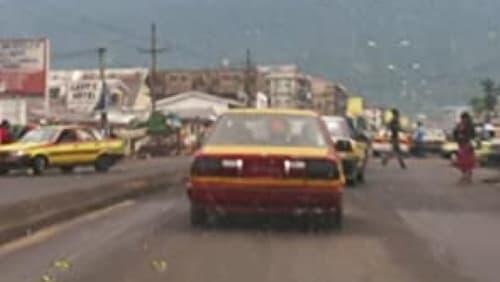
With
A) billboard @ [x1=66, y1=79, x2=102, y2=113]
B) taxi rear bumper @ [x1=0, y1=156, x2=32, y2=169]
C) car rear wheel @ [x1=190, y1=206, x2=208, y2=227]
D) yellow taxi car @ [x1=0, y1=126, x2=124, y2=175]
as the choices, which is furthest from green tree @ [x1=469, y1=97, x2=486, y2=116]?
car rear wheel @ [x1=190, y1=206, x2=208, y2=227]

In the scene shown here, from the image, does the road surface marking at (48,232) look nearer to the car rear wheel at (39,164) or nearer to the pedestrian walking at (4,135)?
the car rear wheel at (39,164)

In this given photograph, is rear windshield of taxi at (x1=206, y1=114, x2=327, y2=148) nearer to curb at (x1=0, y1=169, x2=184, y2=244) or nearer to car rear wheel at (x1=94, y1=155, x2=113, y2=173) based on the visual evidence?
curb at (x1=0, y1=169, x2=184, y2=244)

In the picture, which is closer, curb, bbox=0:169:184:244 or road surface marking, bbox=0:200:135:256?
road surface marking, bbox=0:200:135:256

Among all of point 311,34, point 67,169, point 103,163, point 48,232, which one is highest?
point 311,34

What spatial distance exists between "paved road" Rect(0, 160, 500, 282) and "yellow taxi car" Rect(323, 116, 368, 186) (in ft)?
18.0

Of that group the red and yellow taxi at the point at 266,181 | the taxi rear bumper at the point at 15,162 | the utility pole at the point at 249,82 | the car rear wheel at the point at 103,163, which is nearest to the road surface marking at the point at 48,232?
the red and yellow taxi at the point at 266,181

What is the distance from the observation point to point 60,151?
3794cm

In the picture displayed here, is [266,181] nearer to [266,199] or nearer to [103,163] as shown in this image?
[266,199]

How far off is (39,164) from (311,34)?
477 ft

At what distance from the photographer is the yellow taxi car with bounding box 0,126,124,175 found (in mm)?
37156

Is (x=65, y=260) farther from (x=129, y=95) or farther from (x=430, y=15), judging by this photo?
(x=430, y=15)

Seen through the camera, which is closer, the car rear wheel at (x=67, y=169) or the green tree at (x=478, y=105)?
the car rear wheel at (x=67, y=169)

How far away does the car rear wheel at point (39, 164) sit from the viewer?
1463 inches

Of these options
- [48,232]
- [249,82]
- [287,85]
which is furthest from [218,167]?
[287,85]
